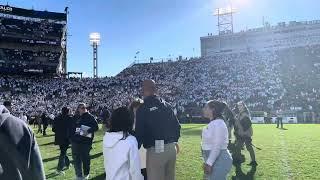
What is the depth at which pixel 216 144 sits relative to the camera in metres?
7.23

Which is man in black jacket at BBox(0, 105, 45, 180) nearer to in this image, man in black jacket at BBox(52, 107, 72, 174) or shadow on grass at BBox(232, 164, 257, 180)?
shadow on grass at BBox(232, 164, 257, 180)

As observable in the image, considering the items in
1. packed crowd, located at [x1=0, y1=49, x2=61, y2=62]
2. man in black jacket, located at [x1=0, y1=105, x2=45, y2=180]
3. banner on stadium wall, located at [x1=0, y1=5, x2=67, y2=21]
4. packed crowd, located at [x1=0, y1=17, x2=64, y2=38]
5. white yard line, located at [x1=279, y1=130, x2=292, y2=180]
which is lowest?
white yard line, located at [x1=279, y1=130, x2=292, y2=180]

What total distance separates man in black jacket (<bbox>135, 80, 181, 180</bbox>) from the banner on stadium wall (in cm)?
6926

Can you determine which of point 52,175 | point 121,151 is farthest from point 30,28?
point 121,151

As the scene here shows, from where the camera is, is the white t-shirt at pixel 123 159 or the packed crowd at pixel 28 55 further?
the packed crowd at pixel 28 55

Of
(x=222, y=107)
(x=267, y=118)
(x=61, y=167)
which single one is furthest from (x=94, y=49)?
(x=222, y=107)

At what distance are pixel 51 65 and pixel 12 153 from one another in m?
72.7

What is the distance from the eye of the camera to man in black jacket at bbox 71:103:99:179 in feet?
38.1

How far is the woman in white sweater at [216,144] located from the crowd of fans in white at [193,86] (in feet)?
141

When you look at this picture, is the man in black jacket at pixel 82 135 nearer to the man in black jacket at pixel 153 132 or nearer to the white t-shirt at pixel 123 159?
the man in black jacket at pixel 153 132

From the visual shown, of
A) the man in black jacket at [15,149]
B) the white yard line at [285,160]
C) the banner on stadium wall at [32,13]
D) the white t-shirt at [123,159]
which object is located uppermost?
the banner on stadium wall at [32,13]

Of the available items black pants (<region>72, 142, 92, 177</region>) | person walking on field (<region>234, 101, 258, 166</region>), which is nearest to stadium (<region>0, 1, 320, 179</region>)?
person walking on field (<region>234, 101, 258, 166</region>)

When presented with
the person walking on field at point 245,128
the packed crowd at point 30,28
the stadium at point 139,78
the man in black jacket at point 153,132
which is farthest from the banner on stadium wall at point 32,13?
the man in black jacket at point 153,132

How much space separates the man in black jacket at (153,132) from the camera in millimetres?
7309
